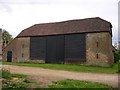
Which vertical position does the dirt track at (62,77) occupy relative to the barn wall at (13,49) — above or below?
below

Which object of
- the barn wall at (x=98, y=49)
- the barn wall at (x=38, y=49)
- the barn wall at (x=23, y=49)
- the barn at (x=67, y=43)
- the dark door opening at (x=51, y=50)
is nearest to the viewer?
A: the barn wall at (x=98, y=49)

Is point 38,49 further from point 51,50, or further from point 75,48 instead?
point 75,48

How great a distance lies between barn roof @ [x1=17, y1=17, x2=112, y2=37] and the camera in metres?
42.2

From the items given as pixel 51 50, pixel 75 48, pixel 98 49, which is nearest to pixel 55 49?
pixel 51 50

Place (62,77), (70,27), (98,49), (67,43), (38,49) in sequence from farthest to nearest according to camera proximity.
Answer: (38,49) < (70,27) < (67,43) < (98,49) < (62,77)

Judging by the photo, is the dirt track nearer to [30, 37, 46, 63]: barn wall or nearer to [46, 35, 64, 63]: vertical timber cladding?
[46, 35, 64, 63]: vertical timber cladding

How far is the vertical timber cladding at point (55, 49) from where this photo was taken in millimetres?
44906

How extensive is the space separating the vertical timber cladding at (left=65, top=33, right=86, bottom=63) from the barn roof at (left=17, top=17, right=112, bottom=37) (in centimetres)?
113

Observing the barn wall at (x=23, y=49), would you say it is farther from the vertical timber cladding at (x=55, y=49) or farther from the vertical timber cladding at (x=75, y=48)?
the vertical timber cladding at (x=75, y=48)

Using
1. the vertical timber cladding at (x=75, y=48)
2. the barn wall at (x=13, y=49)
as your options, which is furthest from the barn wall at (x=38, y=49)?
the vertical timber cladding at (x=75, y=48)

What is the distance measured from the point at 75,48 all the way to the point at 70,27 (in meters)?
4.62

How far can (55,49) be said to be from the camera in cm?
4581

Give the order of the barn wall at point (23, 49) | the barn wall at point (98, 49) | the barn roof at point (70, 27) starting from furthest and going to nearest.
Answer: the barn wall at point (23, 49) < the barn roof at point (70, 27) < the barn wall at point (98, 49)

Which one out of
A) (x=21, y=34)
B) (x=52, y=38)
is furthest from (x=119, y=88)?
(x=21, y=34)
